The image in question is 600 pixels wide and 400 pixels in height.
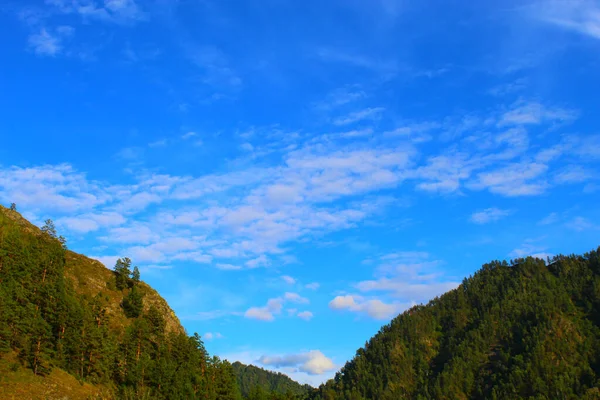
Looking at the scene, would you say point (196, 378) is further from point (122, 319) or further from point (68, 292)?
point (68, 292)

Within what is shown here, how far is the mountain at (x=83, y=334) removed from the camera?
8431 cm

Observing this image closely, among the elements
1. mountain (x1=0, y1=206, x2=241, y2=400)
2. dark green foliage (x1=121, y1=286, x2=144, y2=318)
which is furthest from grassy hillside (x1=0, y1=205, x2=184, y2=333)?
dark green foliage (x1=121, y1=286, x2=144, y2=318)

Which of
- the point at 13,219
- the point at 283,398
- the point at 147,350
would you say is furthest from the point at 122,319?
the point at 283,398

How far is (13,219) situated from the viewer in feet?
461

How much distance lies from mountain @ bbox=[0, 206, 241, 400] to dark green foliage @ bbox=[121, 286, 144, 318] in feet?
0.90

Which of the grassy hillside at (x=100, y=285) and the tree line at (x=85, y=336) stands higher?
the grassy hillside at (x=100, y=285)

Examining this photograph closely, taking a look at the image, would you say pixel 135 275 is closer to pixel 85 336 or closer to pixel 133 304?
pixel 133 304

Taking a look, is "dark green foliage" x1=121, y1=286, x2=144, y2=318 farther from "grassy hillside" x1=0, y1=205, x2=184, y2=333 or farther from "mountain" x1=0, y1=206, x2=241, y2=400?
"grassy hillside" x1=0, y1=205, x2=184, y2=333

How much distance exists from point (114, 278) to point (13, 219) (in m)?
32.4

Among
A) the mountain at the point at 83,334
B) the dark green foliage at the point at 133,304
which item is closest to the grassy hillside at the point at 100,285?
the mountain at the point at 83,334

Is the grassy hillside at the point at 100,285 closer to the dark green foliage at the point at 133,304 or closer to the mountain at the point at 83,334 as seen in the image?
the mountain at the point at 83,334

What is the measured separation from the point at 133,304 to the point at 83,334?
3661cm

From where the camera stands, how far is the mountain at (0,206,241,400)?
84.3 meters

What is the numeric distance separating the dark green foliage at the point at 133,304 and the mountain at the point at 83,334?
0.90ft
